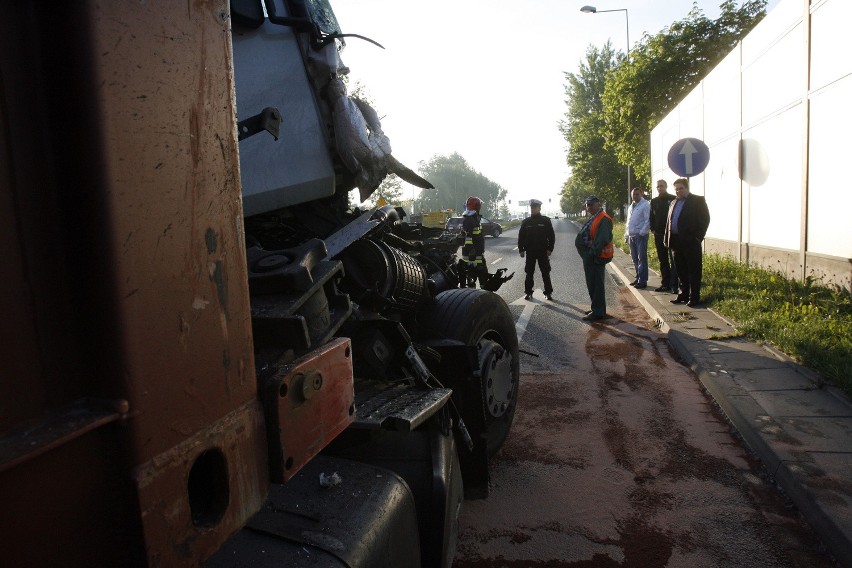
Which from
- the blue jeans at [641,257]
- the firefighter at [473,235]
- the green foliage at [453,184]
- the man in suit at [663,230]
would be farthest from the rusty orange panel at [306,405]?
the green foliage at [453,184]

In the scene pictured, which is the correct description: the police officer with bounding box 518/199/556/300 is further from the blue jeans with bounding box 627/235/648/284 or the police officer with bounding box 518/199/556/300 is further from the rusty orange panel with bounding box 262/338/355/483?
the rusty orange panel with bounding box 262/338/355/483

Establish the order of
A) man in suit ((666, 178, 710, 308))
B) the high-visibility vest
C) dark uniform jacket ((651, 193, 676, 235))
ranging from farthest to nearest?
dark uniform jacket ((651, 193, 676, 235)), man in suit ((666, 178, 710, 308)), the high-visibility vest

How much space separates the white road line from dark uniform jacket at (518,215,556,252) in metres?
0.94

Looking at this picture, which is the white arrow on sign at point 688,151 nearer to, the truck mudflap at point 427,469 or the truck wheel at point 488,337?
the truck wheel at point 488,337

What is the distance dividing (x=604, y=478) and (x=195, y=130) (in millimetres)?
3229

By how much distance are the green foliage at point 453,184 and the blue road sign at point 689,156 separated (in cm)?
8439

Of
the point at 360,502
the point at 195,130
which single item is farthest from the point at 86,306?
the point at 360,502

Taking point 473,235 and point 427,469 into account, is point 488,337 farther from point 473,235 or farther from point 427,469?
point 473,235

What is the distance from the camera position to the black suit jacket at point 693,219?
8.67 m

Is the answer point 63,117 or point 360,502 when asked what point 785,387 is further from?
point 63,117

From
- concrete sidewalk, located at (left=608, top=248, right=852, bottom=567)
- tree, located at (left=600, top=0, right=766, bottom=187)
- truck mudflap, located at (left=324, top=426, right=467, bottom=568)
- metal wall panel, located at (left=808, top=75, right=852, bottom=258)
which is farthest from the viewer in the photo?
tree, located at (left=600, top=0, right=766, bottom=187)

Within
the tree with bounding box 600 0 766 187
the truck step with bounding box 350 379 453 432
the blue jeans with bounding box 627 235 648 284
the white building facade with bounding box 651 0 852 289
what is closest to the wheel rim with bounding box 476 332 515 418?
the truck step with bounding box 350 379 453 432

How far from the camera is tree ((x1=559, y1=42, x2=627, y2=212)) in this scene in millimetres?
39938

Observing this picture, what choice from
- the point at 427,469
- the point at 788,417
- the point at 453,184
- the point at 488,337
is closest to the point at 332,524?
the point at 427,469
